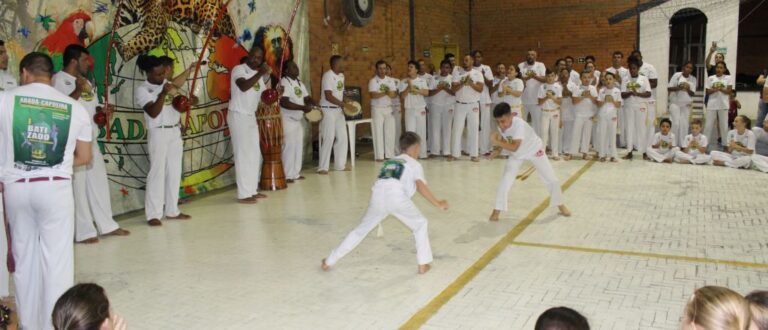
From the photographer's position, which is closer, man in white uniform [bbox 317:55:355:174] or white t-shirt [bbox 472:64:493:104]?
→ man in white uniform [bbox 317:55:355:174]

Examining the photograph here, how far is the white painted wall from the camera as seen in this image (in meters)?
15.1

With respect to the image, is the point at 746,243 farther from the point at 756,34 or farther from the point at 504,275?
the point at 756,34

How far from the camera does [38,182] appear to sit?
13.3ft

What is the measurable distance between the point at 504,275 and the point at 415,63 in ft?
23.8

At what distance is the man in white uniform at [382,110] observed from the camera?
1145cm

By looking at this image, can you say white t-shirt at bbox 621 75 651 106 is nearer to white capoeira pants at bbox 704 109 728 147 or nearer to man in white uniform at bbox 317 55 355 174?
white capoeira pants at bbox 704 109 728 147

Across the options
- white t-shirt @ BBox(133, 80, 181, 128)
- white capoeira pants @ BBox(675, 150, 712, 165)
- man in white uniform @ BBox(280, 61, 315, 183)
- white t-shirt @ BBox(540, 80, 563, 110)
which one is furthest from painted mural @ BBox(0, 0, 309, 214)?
white capoeira pants @ BBox(675, 150, 712, 165)

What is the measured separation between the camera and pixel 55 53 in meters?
6.84

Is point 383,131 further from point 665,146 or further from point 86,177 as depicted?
point 86,177

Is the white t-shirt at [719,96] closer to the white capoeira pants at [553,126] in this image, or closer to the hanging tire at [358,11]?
the white capoeira pants at [553,126]

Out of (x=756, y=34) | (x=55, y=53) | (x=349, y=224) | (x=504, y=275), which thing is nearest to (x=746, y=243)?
(x=504, y=275)

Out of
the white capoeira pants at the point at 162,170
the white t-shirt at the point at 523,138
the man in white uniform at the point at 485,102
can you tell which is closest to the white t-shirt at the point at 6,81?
the white capoeira pants at the point at 162,170

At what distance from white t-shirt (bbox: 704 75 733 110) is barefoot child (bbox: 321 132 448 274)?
8268mm

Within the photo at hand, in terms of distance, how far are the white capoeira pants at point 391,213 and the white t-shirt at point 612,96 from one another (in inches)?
271
